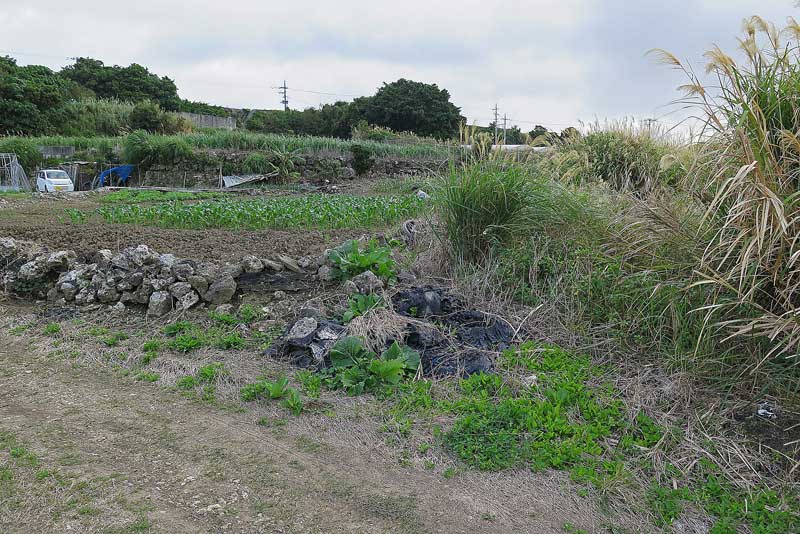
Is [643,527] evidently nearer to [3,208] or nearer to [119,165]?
[3,208]

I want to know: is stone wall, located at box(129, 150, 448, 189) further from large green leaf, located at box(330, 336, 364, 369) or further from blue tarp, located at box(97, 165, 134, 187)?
large green leaf, located at box(330, 336, 364, 369)

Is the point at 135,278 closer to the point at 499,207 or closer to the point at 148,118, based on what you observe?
the point at 499,207

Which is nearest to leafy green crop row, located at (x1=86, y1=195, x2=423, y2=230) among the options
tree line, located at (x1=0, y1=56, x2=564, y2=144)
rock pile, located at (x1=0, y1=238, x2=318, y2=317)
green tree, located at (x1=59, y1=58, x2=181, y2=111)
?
rock pile, located at (x1=0, y1=238, x2=318, y2=317)

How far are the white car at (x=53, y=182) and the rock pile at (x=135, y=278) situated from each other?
14.4 meters

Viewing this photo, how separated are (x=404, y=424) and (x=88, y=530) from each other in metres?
1.54

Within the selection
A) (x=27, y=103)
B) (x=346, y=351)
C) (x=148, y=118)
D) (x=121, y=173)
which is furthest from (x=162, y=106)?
(x=346, y=351)

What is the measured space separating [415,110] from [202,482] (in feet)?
122

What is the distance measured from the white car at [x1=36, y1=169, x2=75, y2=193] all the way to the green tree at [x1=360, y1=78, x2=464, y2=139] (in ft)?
75.8

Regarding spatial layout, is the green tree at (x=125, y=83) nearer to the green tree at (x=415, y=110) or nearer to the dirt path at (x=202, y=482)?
the green tree at (x=415, y=110)

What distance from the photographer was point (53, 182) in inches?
725

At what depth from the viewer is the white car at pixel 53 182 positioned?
1836cm

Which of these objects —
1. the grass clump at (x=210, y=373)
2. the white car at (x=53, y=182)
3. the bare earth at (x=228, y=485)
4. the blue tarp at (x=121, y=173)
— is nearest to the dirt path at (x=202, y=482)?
the bare earth at (x=228, y=485)

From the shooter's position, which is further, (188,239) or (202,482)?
(188,239)

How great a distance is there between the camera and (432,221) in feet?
18.8
